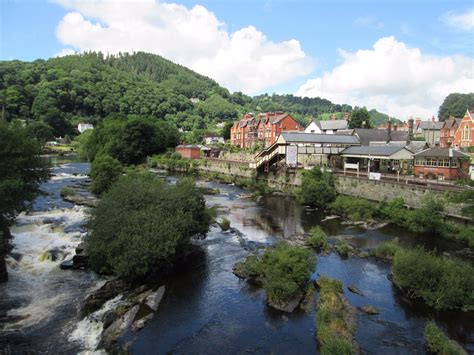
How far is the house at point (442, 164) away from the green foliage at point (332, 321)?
26652mm

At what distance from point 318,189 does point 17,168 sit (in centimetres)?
2911

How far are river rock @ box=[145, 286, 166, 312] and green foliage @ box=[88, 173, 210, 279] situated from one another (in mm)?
1348

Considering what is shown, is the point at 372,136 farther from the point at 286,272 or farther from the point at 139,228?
the point at 139,228

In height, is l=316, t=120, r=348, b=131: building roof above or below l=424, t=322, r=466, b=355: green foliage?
above

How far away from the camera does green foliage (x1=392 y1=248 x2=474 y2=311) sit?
1772 centimetres

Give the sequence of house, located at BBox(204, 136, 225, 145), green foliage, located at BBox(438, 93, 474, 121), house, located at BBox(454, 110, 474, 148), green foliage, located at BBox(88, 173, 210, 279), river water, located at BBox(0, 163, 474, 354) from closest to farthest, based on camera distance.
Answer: river water, located at BBox(0, 163, 474, 354) → green foliage, located at BBox(88, 173, 210, 279) → house, located at BBox(454, 110, 474, 148) → house, located at BBox(204, 136, 225, 145) → green foliage, located at BBox(438, 93, 474, 121)

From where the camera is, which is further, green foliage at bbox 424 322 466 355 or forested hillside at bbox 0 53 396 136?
forested hillside at bbox 0 53 396 136

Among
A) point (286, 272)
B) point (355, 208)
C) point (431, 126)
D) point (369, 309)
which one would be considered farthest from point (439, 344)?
point (431, 126)

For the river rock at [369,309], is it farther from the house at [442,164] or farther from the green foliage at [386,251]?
the house at [442,164]

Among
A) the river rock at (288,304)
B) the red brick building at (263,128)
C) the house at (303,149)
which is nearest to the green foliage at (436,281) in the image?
the river rock at (288,304)

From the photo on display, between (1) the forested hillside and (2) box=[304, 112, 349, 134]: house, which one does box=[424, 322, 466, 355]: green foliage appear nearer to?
(2) box=[304, 112, 349, 134]: house

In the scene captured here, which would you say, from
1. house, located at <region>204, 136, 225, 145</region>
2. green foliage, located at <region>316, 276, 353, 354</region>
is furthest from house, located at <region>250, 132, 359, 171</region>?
house, located at <region>204, 136, 225, 145</region>

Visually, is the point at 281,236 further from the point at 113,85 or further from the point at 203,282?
the point at 113,85

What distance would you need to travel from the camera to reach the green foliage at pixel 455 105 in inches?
5074
